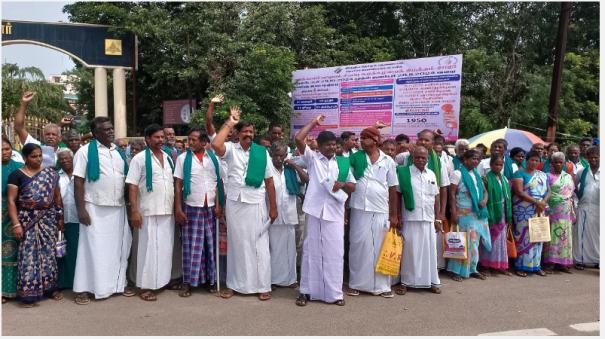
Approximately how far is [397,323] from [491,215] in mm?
2259

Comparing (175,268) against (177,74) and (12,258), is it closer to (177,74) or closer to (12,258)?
(12,258)

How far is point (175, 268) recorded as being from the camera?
17.6 ft

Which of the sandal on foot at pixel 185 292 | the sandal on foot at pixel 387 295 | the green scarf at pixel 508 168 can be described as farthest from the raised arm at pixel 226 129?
the green scarf at pixel 508 168

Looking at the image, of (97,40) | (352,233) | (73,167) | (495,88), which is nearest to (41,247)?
(73,167)

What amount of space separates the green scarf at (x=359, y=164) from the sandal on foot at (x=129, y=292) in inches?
92.9

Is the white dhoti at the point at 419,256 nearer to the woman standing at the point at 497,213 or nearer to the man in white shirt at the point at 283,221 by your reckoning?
the woman standing at the point at 497,213

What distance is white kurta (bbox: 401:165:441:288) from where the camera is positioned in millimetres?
5242

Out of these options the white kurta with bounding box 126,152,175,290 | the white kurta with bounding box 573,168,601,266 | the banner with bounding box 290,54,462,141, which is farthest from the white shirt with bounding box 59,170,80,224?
the banner with bounding box 290,54,462,141

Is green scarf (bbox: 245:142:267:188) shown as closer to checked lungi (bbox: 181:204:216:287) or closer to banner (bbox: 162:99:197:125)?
checked lungi (bbox: 181:204:216:287)

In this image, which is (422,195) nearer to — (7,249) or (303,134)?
(303,134)

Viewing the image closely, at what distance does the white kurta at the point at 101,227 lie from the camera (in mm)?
4727

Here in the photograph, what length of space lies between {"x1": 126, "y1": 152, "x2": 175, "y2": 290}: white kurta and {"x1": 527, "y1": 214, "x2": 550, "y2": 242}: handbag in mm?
3943

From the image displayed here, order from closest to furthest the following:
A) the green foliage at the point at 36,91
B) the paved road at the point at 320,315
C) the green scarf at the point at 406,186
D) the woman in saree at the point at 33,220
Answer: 1. the paved road at the point at 320,315
2. the woman in saree at the point at 33,220
3. the green scarf at the point at 406,186
4. the green foliage at the point at 36,91

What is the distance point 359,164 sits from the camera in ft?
16.5
